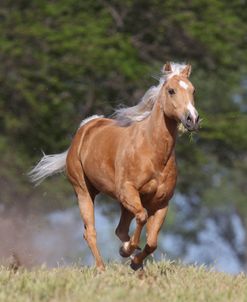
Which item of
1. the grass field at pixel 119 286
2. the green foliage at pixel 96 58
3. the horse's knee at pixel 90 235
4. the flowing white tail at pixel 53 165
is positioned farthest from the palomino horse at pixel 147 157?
the green foliage at pixel 96 58

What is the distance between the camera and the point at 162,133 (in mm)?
11227

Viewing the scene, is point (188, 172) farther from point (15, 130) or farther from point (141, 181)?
point (141, 181)

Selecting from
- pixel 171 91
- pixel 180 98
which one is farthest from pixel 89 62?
pixel 180 98

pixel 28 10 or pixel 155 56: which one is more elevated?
pixel 28 10

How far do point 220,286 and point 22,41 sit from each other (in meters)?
15.5

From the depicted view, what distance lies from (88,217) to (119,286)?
3.36 metres

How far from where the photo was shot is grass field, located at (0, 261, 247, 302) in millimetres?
8742

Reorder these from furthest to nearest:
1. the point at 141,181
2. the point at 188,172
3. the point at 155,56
→ the point at 188,172 → the point at 155,56 → the point at 141,181

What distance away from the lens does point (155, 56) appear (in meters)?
26.5

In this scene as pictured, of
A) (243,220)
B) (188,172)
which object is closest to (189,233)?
(243,220)

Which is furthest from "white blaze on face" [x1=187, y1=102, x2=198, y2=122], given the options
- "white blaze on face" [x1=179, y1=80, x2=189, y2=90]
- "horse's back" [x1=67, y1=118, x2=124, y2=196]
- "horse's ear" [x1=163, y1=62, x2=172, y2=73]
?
"horse's back" [x1=67, y1=118, x2=124, y2=196]

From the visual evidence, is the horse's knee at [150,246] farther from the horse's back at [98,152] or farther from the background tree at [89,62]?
the background tree at [89,62]

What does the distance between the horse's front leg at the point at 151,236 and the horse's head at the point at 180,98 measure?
1.05 m

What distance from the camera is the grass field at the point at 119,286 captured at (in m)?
8.74
